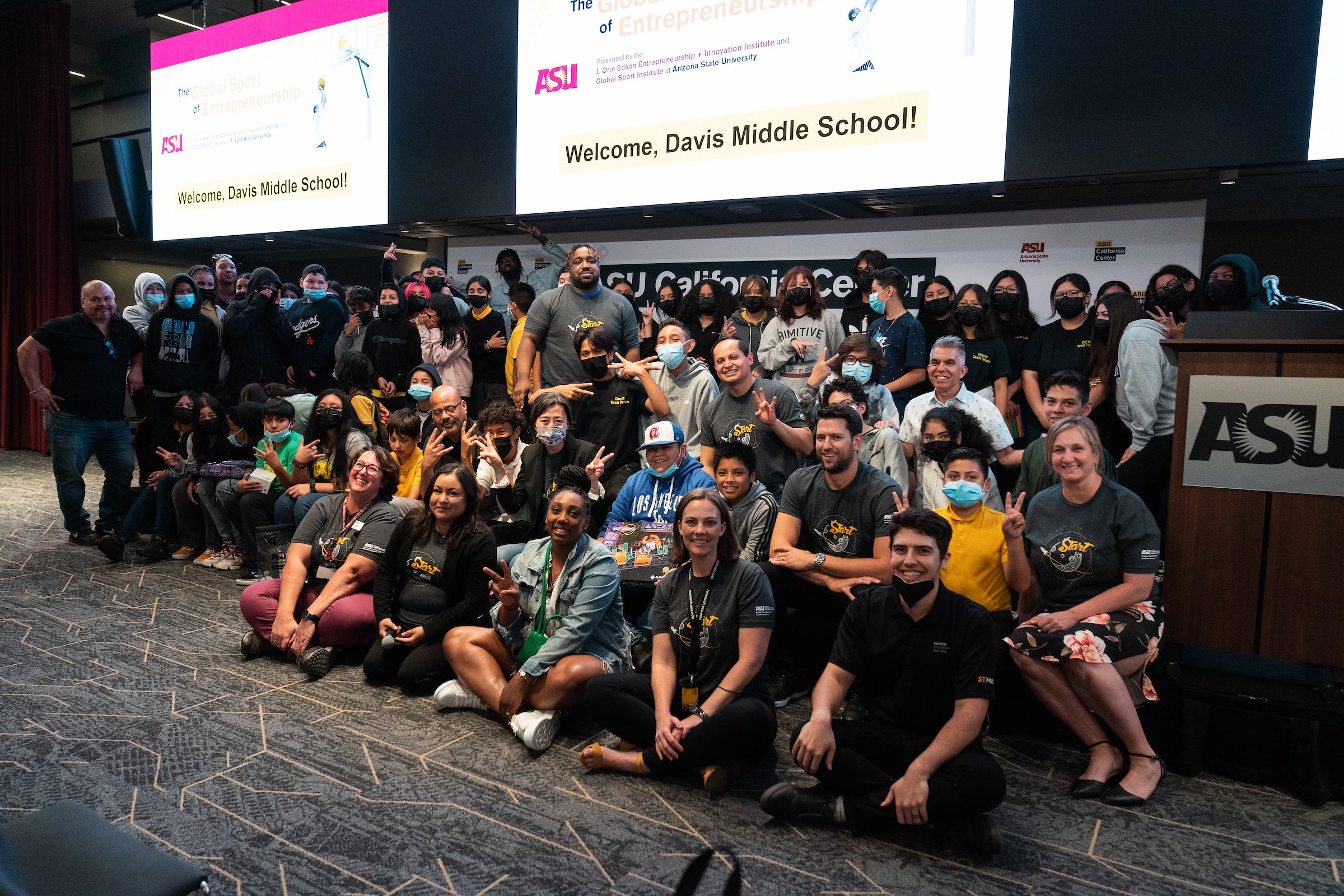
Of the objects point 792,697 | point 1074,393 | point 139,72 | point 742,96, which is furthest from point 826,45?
point 139,72

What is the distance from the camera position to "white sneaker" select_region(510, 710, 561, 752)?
2877 mm

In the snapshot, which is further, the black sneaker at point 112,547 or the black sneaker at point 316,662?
the black sneaker at point 112,547

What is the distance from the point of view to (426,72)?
673 cm

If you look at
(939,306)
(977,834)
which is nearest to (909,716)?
(977,834)

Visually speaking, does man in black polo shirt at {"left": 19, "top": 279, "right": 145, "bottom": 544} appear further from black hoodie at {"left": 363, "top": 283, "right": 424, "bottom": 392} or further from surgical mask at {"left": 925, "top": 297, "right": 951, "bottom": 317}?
surgical mask at {"left": 925, "top": 297, "right": 951, "bottom": 317}

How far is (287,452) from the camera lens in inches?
194

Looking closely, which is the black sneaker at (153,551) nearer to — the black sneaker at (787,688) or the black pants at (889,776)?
the black sneaker at (787,688)

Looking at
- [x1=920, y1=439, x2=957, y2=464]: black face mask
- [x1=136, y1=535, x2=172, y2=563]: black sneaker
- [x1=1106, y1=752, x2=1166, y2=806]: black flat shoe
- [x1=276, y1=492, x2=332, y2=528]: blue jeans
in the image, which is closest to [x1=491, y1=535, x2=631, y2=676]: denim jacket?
[x1=920, y1=439, x2=957, y2=464]: black face mask

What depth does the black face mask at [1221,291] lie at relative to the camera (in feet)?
12.2

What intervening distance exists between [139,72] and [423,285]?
7570 millimetres

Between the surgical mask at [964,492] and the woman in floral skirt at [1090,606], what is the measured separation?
0.12 meters

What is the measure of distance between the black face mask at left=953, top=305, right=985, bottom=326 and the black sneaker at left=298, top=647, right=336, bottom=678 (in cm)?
353

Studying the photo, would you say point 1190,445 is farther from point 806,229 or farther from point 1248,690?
point 806,229

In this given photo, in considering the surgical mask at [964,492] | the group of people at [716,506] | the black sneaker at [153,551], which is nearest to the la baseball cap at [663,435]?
the group of people at [716,506]
